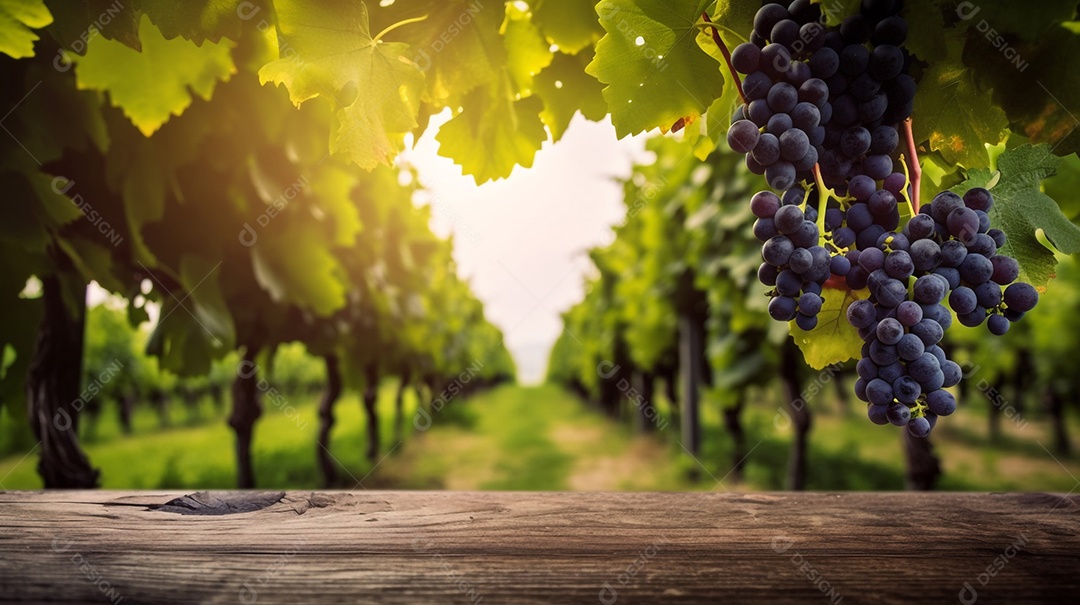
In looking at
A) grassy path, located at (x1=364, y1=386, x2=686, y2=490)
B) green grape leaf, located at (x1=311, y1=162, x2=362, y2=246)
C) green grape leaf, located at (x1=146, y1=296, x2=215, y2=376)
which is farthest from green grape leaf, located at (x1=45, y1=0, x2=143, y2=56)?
grassy path, located at (x1=364, y1=386, x2=686, y2=490)

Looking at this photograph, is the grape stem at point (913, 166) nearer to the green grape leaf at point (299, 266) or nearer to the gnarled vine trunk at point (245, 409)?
the green grape leaf at point (299, 266)

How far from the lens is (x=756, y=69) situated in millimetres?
1088

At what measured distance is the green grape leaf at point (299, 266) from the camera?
13.0 ft

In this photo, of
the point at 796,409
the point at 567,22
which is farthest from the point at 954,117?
the point at 796,409

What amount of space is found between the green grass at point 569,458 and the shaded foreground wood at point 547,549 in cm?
598

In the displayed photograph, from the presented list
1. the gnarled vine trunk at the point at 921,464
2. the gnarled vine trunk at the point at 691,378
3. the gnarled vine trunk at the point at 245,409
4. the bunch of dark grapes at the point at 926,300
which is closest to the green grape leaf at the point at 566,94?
the bunch of dark grapes at the point at 926,300

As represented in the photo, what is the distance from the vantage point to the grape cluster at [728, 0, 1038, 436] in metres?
1.04

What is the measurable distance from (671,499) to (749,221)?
4.96 meters

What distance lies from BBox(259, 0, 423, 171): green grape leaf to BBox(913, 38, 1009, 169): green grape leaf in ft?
3.32

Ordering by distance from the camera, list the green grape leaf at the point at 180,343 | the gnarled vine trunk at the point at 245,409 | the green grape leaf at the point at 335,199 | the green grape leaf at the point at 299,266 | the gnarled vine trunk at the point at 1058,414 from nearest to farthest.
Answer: the green grape leaf at the point at 180,343
the green grape leaf at the point at 299,266
the green grape leaf at the point at 335,199
the gnarled vine trunk at the point at 245,409
the gnarled vine trunk at the point at 1058,414

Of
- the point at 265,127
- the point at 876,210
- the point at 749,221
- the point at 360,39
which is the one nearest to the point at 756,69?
the point at 876,210

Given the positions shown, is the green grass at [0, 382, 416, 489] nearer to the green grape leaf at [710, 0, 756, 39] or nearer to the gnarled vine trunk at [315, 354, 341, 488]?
the gnarled vine trunk at [315, 354, 341, 488]

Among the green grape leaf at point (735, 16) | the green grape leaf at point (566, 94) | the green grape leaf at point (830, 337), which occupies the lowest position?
the green grape leaf at point (830, 337)

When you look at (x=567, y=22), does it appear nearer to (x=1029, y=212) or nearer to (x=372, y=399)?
(x=1029, y=212)
